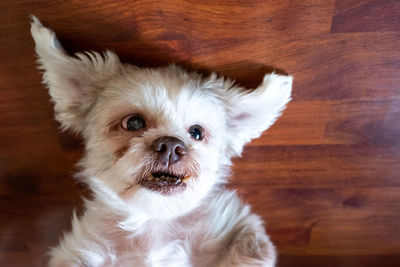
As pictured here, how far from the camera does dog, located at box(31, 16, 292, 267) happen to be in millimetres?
1069

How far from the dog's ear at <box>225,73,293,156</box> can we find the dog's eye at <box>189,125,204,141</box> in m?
0.16

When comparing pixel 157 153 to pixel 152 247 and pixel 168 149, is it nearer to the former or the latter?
pixel 168 149

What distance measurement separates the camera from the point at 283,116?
4.41 feet

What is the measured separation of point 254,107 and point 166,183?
463 millimetres

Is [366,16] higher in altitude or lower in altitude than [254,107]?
higher

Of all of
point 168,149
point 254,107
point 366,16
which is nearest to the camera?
point 168,149

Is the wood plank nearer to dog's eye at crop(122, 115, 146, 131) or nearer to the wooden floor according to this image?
the wooden floor

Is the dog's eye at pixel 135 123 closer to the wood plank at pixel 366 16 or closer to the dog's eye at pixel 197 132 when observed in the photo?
the dog's eye at pixel 197 132

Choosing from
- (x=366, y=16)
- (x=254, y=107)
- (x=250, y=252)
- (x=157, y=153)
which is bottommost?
(x=250, y=252)

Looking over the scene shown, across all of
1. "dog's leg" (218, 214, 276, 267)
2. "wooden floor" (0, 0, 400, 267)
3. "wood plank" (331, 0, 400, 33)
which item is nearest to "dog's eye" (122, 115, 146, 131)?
"wooden floor" (0, 0, 400, 267)

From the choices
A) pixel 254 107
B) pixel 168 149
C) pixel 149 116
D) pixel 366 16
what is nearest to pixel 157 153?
pixel 168 149

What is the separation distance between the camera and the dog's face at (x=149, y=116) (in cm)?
104

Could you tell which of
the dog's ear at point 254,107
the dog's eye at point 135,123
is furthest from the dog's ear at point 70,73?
the dog's ear at point 254,107

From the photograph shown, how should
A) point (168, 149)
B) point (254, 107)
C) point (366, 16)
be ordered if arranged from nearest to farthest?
1. point (168, 149)
2. point (366, 16)
3. point (254, 107)
